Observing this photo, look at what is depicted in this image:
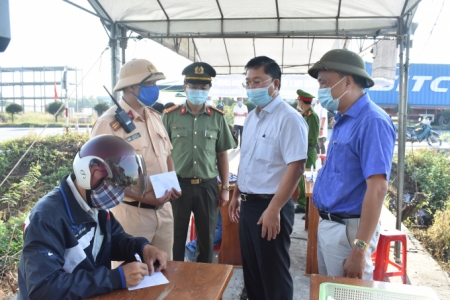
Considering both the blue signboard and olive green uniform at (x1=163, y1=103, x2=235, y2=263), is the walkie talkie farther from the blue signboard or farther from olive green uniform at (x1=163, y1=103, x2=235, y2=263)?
the blue signboard

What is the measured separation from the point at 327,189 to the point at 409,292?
67 cm

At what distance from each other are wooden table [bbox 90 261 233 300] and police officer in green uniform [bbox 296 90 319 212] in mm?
3653

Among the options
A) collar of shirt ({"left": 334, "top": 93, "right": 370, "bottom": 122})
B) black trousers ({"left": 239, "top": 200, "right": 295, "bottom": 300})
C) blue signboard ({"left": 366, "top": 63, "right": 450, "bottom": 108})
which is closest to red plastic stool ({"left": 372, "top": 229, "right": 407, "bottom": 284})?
black trousers ({"left": 239, "top": 200, "right": 295, "bottom": 300})

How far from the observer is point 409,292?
1319 millimetres

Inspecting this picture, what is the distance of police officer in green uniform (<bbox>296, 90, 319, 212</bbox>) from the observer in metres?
5.17

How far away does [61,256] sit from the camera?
A: 1284 mm

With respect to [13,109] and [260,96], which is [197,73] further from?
[13,109]

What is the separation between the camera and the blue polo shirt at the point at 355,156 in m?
1.65

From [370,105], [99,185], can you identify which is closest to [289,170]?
[370,105]

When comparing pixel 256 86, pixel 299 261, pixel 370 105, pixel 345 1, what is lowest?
pixel 299 261

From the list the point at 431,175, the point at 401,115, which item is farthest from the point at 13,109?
the point at 401,115

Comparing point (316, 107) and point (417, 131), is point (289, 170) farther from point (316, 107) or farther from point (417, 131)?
point (417, 131)

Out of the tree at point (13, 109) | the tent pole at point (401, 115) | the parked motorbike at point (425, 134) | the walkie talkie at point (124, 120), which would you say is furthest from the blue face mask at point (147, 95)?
the tree at point (13, 109)

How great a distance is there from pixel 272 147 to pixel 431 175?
6350 mm
